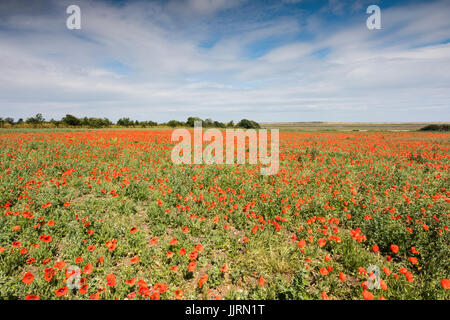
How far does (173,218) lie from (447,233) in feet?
18.2

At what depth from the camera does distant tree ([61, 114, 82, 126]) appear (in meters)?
45.0

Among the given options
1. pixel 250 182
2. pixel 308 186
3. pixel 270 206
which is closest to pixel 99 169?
pixel 250 182

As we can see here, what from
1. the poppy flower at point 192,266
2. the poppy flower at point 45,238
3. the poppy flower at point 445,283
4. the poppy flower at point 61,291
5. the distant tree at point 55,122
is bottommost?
the poppy flower at point 61,291

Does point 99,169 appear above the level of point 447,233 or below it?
above

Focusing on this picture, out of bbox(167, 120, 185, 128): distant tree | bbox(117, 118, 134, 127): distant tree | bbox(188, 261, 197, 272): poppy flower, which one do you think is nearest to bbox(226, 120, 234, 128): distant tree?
bbox(167, 120, 185, 128): distant tree

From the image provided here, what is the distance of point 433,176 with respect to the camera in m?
8.44

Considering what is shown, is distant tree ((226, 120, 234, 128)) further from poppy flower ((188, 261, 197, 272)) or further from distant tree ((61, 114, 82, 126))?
poppy flower ((188, 261, 197, 272))

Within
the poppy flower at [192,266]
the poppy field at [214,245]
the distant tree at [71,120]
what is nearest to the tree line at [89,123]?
the distant tree at [71,120]

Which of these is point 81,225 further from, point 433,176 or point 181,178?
point 433,176

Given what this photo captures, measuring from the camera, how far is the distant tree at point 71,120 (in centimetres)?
4504

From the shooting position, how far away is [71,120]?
45562mm

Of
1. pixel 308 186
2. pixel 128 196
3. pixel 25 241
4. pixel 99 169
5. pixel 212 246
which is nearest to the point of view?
pixel 25 241

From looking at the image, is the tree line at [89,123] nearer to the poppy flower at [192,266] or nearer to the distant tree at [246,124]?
the distant tree at [246,124]

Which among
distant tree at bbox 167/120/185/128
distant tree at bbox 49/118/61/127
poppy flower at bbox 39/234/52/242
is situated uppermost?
distant tree at bbox 167/120/185/128
